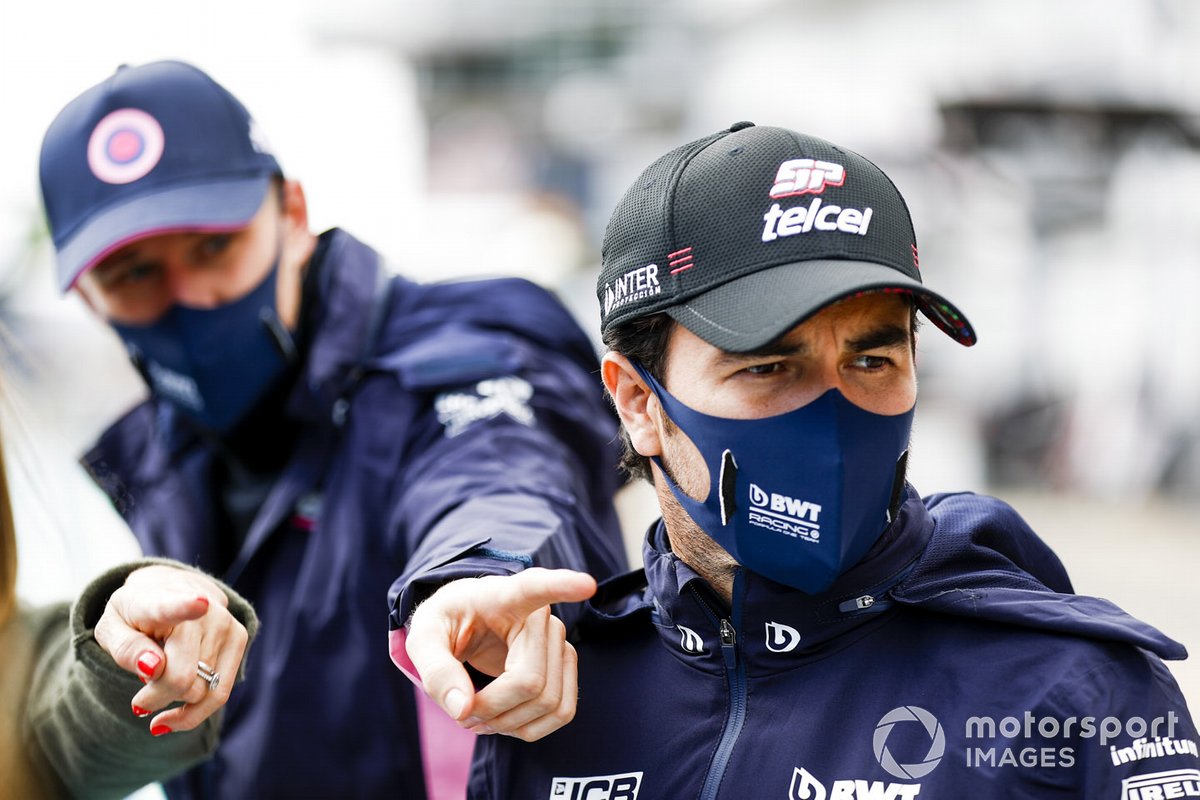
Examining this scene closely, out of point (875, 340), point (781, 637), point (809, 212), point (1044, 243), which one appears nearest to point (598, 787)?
point (781, 637)

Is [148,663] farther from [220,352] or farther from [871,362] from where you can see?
[220,352]

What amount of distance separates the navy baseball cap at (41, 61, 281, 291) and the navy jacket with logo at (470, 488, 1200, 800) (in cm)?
145

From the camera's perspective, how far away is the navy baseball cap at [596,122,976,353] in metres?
1.86

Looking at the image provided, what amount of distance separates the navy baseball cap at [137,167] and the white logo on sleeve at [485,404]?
2.13 ft

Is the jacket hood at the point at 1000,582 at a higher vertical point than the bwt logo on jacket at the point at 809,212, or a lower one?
lower

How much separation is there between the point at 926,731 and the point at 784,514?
355mm

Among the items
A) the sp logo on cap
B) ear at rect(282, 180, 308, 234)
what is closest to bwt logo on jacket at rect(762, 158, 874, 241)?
the sp logo on cap

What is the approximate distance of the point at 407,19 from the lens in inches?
1628

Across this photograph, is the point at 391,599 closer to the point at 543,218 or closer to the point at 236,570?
the point at 236,570

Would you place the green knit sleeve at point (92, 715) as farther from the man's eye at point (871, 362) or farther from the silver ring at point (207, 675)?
the man's eye at point (871, 362)

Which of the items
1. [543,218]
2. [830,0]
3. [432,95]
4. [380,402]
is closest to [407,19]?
[432,95]

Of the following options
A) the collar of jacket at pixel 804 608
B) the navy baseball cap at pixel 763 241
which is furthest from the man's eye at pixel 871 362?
the collar of jacket at pixel 804 608

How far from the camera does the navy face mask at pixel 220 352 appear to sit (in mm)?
2998

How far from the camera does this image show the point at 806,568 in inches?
73.8
